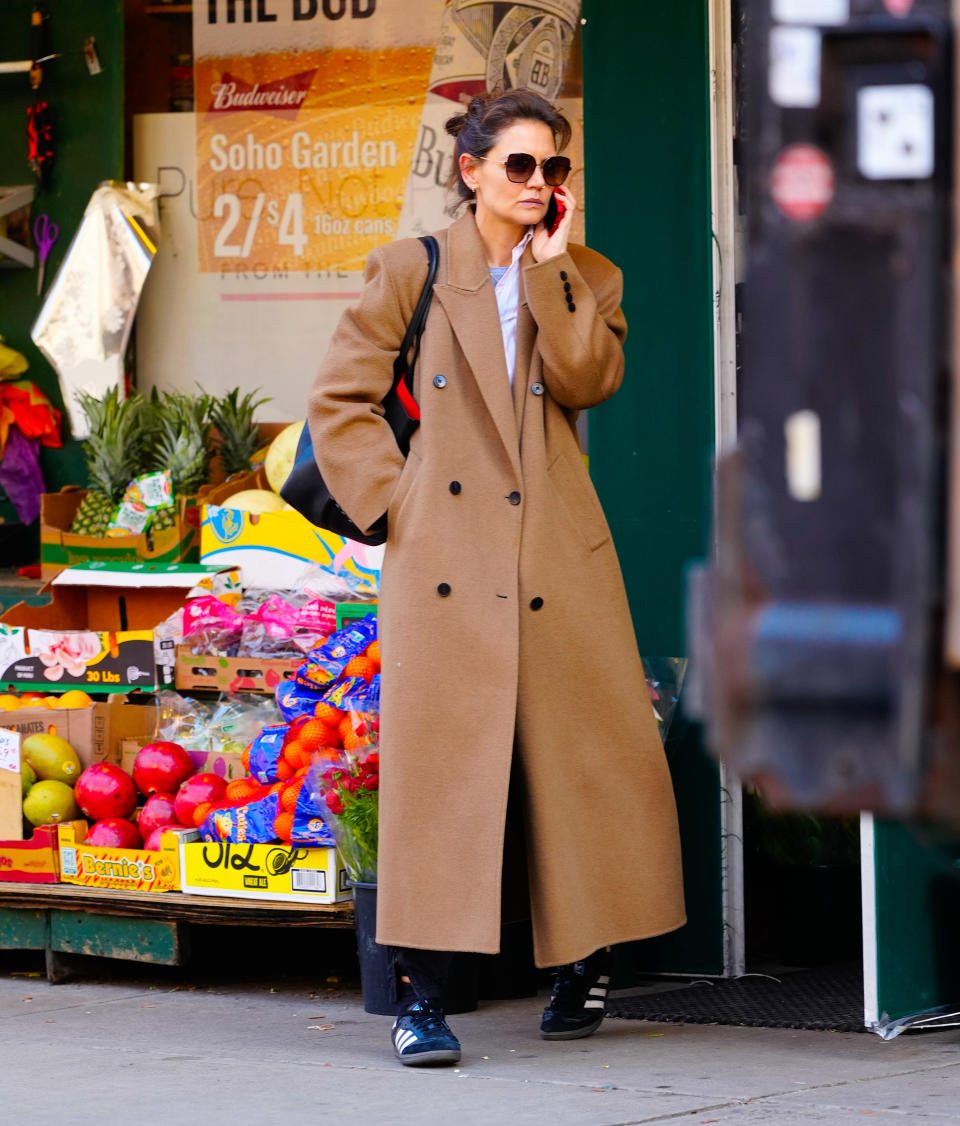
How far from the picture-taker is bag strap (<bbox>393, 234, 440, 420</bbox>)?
400cm

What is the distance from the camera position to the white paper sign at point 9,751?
498 centimetres

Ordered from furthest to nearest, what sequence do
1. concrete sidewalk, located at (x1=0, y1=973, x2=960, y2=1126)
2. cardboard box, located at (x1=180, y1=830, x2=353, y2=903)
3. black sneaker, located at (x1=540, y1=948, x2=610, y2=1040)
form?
cardboard box, located at (x1=180, y1=830, x2=353, y2=903), black sneaker, located at (x1=540, y1=948, x2=610, y2=1040), concrete sidewalk, located at (x1=0, y1=973, x2=960, y2=1126)

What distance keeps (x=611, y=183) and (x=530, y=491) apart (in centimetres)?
123

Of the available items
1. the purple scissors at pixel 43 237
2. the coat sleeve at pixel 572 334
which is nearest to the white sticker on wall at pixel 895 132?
the coat sleeve at pixel 572 334

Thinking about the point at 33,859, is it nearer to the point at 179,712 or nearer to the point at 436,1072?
the point at 179,712

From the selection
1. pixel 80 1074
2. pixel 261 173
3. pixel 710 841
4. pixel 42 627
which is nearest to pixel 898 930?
pixel 710 841

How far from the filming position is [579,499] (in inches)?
160

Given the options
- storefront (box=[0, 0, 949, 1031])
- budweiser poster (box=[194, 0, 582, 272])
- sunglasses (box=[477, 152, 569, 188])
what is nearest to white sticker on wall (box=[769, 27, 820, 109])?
sunglasses (box=[477, 152, 569, 188])

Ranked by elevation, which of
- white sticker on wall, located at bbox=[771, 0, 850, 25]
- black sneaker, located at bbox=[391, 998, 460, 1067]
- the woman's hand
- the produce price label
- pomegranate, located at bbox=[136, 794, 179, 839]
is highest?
the produce price label

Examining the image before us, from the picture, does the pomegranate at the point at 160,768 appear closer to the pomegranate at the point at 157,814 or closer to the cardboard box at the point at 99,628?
the pomegranate at the point at 157,814

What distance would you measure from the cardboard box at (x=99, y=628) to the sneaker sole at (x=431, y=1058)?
200cm

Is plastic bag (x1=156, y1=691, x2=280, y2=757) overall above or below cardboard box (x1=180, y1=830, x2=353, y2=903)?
above

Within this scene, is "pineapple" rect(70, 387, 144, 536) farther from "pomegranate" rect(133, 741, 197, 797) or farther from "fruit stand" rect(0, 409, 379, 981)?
"pomegranate" rect(133, 741, 197, 797)

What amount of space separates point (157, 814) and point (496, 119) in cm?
218
